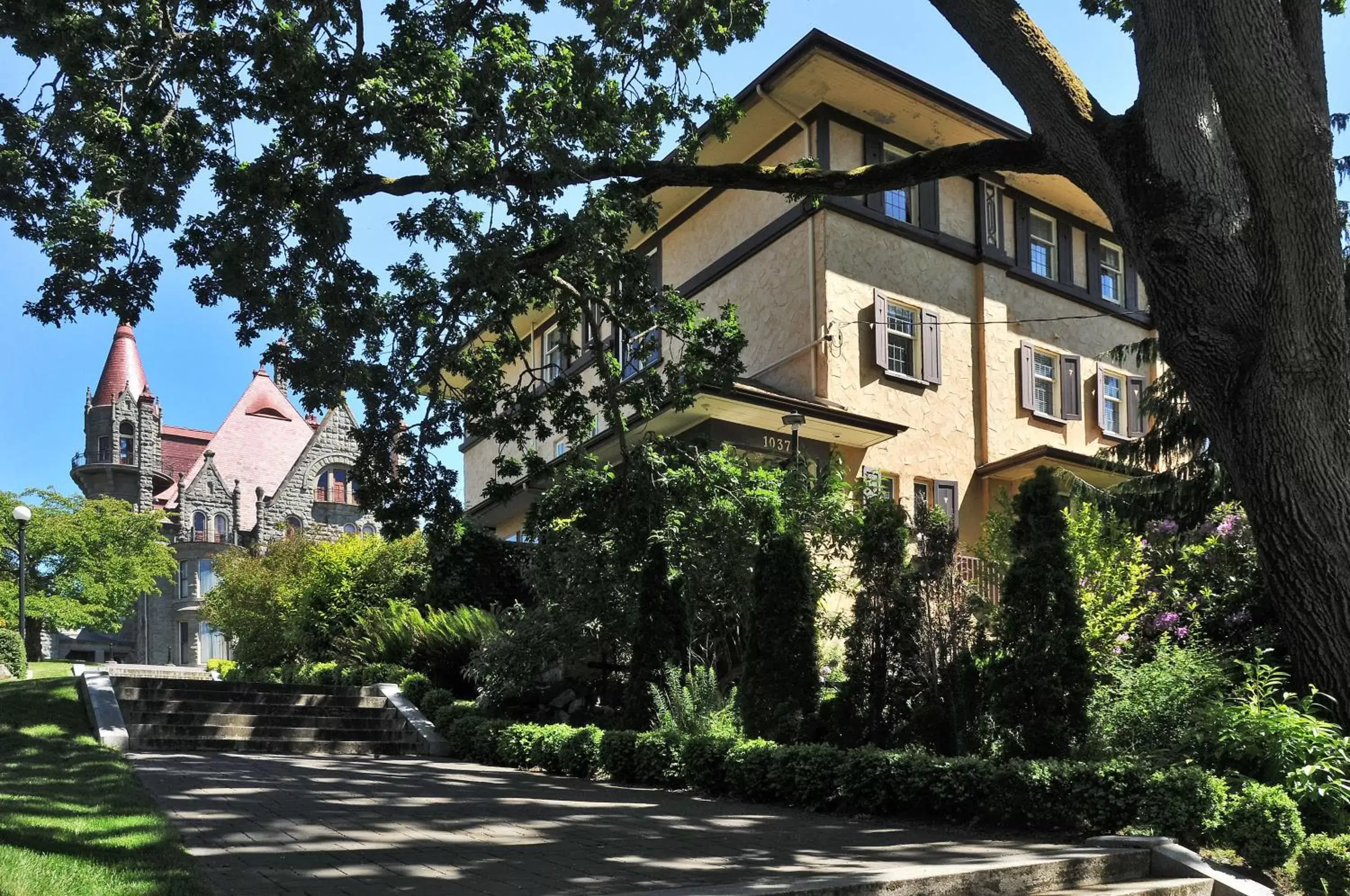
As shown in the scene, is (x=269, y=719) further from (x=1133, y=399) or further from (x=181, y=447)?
(x=181, y=447)

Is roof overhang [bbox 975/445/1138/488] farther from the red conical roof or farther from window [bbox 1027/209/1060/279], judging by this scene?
the red conical roof

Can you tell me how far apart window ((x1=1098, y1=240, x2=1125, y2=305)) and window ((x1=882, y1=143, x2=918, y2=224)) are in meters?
6.79

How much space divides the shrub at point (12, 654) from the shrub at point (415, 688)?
13.4 m

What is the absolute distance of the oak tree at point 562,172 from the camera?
8852 millimetres

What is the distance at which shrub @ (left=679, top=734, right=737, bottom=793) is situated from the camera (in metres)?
11.8

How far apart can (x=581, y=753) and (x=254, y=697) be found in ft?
24.6

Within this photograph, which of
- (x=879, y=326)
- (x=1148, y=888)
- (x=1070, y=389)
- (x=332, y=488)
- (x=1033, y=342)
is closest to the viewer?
(x=1148, y=888)

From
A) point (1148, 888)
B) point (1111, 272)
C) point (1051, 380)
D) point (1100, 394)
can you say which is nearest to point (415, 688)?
point (1148, 888)

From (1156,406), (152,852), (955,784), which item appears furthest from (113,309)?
(1156,406)

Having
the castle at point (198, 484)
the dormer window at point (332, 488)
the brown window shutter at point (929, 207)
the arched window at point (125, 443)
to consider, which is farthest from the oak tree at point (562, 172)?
the arched window at point (125, 443)

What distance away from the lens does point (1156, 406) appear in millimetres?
16781

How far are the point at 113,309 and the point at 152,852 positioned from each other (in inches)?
215

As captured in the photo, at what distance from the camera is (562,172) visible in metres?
10.0

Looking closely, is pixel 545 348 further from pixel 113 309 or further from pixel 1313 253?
pixel 1313 253
